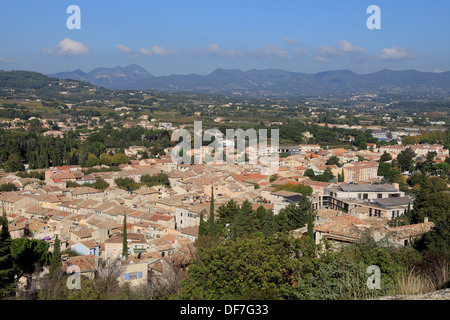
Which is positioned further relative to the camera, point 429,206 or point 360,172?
point 360,172

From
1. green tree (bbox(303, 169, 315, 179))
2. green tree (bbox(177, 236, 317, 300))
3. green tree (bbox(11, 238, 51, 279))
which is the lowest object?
green tree (bbox(303, 169, 315, 179))

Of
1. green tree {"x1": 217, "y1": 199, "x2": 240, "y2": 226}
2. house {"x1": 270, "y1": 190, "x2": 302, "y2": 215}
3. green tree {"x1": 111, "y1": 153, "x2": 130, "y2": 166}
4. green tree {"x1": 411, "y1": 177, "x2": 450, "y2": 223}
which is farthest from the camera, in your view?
green tree {"x1": 111, "y1": 153, "x2": 130, "y2": 166}

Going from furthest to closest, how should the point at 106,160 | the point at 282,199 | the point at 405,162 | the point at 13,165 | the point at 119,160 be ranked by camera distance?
the point at 119,160, the point at 106,160, the point at 405,162, the point at 13,165, the point at 282,199

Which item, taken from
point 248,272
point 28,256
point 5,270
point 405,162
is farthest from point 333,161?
point 248,272

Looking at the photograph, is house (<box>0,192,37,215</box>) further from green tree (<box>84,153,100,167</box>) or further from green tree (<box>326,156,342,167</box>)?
green tree (<box>326,156,342,167</box>)

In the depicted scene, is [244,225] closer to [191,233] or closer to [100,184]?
[191,233]

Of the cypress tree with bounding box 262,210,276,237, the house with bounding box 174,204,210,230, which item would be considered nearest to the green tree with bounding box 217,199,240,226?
the house with bounding box 174,204,210,230

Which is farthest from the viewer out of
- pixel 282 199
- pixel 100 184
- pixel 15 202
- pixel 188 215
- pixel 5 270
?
pixel 100 184

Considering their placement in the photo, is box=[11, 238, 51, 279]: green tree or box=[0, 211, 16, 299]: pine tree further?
box=[11, 238, 51, 279]: green tree

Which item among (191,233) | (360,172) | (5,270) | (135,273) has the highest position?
(5,270)

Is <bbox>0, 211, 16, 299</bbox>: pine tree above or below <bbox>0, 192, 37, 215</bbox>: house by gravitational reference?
above

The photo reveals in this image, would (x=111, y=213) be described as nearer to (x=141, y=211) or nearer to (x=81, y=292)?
(x=141, y=211)

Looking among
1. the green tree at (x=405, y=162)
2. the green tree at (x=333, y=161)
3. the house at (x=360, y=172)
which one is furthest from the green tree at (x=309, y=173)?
the green tree at (x=405, y=162)

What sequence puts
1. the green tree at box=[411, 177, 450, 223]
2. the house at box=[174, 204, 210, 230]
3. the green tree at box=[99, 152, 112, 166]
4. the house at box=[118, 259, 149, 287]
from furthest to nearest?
the green tree at box=[99, 152, 112, 166], the house at box=[174, 204, 210, 230], the green tree at box=[411, 177, 450, 223], the house at box=[118, 259, 149, 287]
